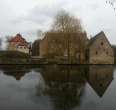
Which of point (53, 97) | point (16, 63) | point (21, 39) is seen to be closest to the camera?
point (53, 97)

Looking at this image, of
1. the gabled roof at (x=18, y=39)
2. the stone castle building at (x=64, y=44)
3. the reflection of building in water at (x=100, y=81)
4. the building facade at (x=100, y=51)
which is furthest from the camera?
the gabled roof at (x=18, y=39)

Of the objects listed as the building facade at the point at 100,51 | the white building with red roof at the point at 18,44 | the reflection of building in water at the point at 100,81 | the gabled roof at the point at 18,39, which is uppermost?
the gabled roof at the point at 18,39

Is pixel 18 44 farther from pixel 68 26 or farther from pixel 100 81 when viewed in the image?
pixel 100 81

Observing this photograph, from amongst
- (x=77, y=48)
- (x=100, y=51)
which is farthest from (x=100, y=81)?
(x=100, y=51)

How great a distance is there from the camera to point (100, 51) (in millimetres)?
65062

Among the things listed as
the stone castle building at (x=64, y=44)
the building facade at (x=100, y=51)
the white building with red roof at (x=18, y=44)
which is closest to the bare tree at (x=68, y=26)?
the stone castle building at (x=64, y=44)

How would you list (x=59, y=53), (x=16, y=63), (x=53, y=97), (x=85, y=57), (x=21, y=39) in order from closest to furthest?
(x=53, y=97) < (x=16, y=63) < (x=59, y=53) < (x=85, y=57) < (x=21, y=39)

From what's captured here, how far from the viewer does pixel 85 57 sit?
6588 cm

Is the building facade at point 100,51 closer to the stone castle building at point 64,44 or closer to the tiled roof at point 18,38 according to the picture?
the stone castle building at point 64,44

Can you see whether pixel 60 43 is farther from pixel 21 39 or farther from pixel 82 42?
pixel 21 39

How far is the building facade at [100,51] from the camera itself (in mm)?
63594

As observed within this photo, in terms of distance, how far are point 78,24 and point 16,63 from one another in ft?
51.4

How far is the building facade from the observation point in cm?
6359

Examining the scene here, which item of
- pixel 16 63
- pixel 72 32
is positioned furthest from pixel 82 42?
pixel 16 63
